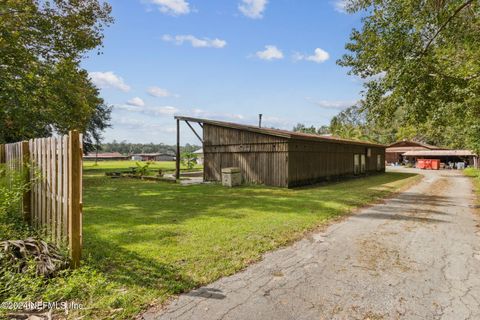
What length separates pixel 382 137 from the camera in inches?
2598

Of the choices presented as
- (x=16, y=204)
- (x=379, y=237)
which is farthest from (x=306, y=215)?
(x=16, y=204)

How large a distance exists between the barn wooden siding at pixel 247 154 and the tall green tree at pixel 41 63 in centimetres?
736

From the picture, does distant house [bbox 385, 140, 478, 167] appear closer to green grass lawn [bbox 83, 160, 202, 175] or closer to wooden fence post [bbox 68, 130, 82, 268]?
green grass lawn [bbox 83, 160, 202, 175]

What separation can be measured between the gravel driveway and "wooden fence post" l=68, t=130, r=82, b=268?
5.12 ft

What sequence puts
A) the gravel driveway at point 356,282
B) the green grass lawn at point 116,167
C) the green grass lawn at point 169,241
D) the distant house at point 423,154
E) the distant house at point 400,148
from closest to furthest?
the gravel driveway at point 356,282, the green grass lawn at point 169,241, the green grass lawn at point 116,167, the distant house at point 423,154, the distant house at point 400,148

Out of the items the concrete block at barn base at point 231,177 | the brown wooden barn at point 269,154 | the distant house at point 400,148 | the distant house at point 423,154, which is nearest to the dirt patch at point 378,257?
the brown wooden barn at point 269,154

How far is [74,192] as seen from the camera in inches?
150

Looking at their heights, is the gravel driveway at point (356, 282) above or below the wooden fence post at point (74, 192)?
below

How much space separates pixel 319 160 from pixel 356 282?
563 inches

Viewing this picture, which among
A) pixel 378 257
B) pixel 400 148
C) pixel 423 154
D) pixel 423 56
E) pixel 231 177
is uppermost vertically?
pixel 423 56

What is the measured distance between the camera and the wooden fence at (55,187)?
3.80m

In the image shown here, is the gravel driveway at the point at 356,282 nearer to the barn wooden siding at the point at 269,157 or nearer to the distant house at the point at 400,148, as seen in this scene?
the barn wooden siding at the point at 269,157

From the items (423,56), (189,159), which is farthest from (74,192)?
(189,159)

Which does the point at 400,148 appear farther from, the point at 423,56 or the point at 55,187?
the point at 55,187
